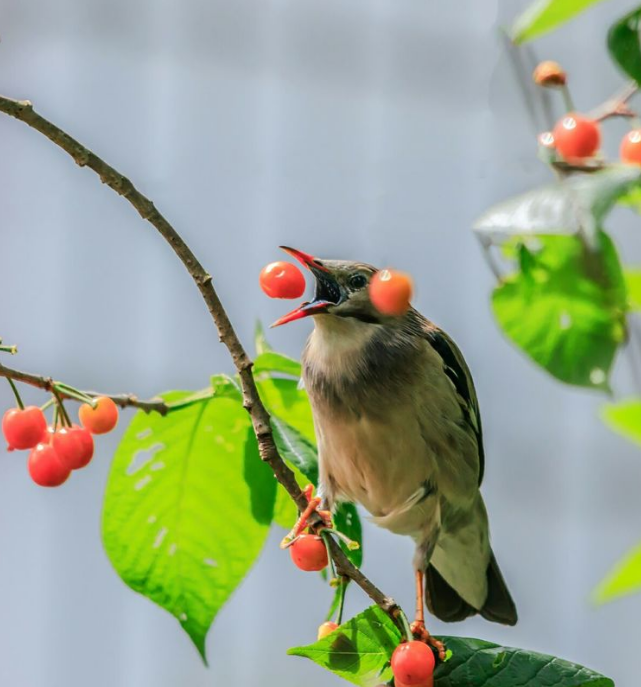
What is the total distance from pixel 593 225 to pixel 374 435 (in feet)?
6.16

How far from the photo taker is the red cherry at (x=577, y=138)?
994mm

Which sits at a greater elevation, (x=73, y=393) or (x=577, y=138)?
(x=577, y=138)

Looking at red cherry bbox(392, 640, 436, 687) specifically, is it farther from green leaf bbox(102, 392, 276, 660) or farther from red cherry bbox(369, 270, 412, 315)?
red cherry bbox(369, 270, 412, 315)

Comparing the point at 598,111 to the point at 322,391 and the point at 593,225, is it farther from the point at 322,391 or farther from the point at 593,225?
the point at 322,391

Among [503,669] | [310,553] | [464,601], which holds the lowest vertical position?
[464,601]

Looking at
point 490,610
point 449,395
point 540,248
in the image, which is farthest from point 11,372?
point 490,610

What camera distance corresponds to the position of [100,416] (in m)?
1.72

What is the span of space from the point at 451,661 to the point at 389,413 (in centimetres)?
107

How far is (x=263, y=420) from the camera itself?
155 centimetres

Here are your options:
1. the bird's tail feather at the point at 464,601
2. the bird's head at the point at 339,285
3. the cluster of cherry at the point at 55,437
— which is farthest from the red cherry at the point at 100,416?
the bird's tail feather at the point at 464,601

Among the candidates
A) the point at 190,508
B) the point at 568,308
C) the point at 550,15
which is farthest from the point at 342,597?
the point at 550,15

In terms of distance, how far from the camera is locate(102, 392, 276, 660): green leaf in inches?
68.2

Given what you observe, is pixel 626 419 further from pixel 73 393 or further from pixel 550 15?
pixel 73 393

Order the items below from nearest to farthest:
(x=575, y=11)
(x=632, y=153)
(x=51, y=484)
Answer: (x=575, y=11) → (x=632, y=153) → (x=51, y=484)
